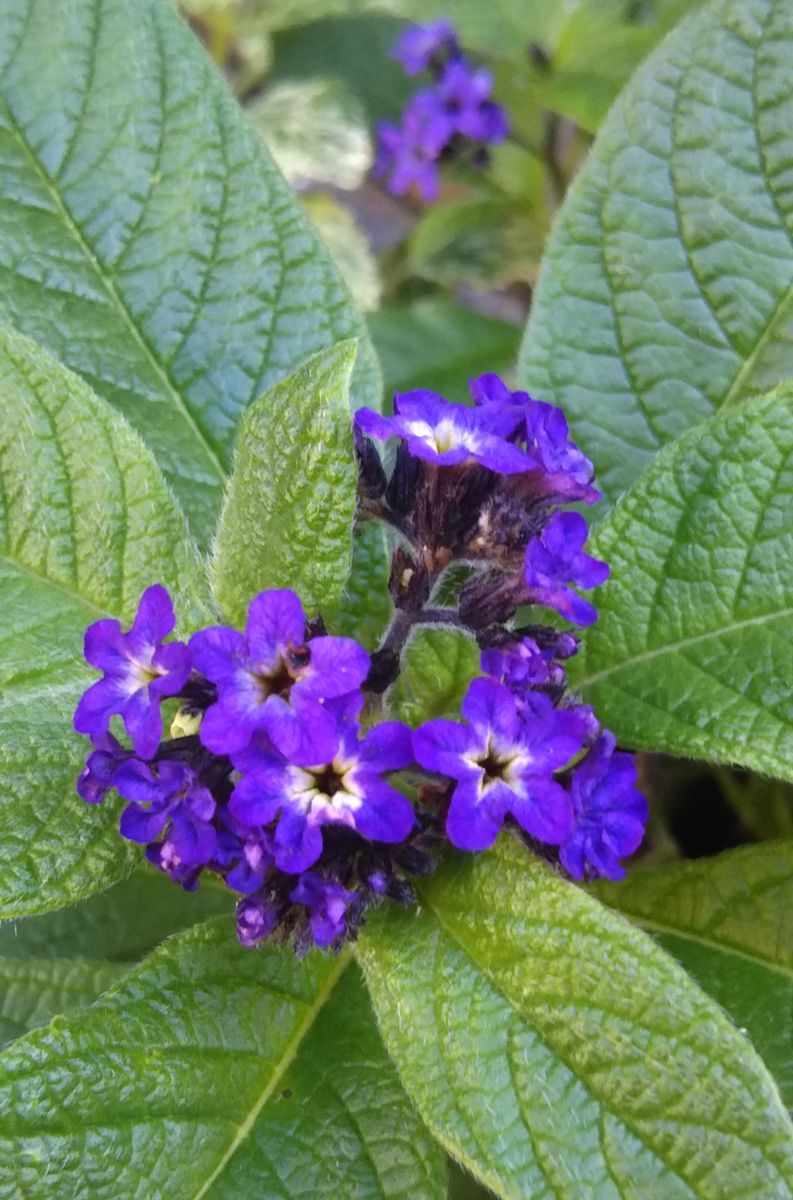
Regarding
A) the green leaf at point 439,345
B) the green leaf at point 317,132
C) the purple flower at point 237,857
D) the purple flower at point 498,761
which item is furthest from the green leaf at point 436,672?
the green leaf at point 317,132

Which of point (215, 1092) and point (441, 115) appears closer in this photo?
point (215, 1092)

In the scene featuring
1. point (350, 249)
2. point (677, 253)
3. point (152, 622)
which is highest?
point (677, 253)

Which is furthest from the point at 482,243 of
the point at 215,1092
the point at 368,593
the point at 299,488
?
the point at 215,1092

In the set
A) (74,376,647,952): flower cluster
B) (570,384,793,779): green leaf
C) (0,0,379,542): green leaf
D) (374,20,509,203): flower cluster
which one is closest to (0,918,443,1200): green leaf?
(74,376,647,952): flower cluster

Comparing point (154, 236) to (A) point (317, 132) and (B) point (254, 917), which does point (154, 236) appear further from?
(A) point (317, 132)

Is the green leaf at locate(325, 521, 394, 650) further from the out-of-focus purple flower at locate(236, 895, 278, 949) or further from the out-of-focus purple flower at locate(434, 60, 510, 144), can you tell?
the out-of-focus purple flower at locate(434, 60, 510, 144)

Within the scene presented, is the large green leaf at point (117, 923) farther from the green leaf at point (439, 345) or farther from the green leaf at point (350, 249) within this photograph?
the green leaf at point (350, 249)
